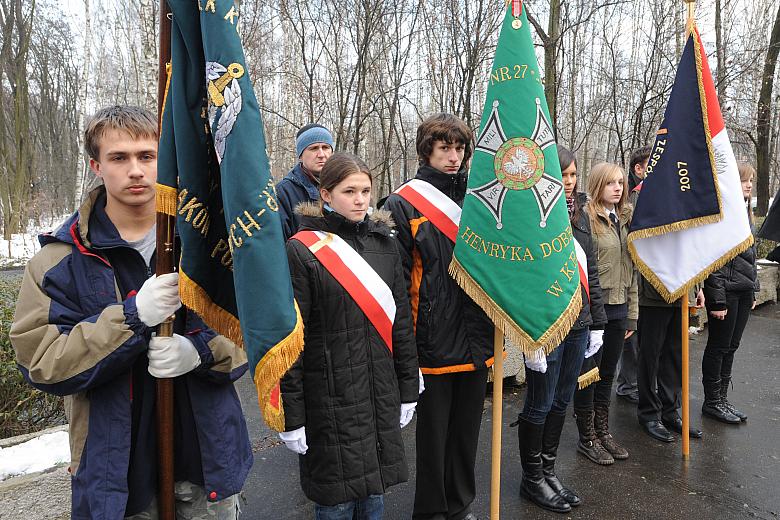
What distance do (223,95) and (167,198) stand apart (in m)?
0.35

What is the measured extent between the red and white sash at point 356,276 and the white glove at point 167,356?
0.81m

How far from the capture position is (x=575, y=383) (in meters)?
3.34

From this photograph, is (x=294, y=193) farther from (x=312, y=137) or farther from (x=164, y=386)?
(x=164, y=386)

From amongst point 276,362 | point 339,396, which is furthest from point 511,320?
Result: point 276,362

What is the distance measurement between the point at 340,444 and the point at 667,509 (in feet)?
7.71

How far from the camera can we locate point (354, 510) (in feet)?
7.84

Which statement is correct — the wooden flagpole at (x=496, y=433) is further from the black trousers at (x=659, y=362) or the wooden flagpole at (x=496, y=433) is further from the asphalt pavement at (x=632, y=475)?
the black trousers at (x=659, y=362)

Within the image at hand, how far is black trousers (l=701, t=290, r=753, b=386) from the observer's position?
4.56 m

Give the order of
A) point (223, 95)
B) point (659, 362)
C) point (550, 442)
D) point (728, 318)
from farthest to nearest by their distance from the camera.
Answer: point (728, 318) → point (659, 362) → point (550, 442) → point (223, 95)

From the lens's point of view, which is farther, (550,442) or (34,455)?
(550,442)

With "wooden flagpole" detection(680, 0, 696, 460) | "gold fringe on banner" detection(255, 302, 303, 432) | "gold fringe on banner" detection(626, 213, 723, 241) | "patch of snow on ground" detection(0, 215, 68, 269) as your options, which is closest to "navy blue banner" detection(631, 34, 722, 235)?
"gold fringe on banner" detection(626, 213, 723, 241)

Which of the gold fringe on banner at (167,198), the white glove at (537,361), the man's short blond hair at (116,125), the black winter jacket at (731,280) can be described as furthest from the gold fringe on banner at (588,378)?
the man's short blond hair at (116,125)

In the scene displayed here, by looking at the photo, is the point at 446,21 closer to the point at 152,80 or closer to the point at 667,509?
the point at 152,80

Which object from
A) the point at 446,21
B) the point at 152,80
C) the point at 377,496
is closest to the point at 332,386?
the point at 377,496
